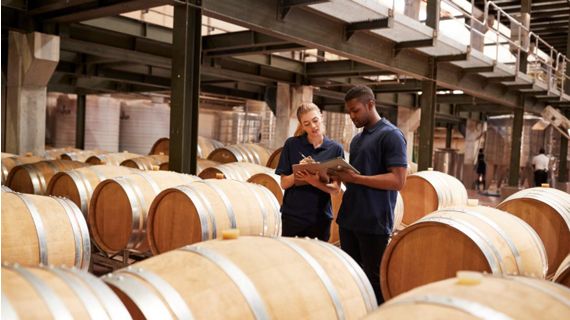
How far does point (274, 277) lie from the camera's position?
1942 millimetres

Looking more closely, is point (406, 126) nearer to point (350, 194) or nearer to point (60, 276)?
point (350, 194)

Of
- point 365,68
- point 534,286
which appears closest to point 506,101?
point 365,68

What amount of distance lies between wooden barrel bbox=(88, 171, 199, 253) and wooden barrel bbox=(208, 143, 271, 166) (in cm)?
390

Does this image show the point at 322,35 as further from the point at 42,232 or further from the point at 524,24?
the point at 524,24

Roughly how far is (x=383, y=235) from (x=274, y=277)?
1.35 m

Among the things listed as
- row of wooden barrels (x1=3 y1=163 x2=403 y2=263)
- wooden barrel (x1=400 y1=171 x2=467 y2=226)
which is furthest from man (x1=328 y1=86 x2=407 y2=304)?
wooden barrel (x1=400 y1=171 x2=467 y2=226)

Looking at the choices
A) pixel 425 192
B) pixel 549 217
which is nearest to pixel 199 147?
pixel 425 192

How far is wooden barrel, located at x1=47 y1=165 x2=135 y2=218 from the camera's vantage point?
5.05m

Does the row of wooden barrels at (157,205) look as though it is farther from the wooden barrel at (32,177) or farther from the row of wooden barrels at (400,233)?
the wooden barrel at (32,177)

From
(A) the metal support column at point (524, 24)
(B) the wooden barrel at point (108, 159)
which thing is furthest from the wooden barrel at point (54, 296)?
(A) the metal support column at point (524, 24)

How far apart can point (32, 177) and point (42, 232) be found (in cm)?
295

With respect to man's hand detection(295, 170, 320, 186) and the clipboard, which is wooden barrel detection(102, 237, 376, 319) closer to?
the clipboard

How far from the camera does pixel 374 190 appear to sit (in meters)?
3.15

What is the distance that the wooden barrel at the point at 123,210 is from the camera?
14.7 ft
